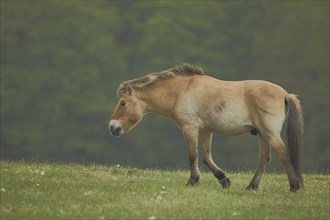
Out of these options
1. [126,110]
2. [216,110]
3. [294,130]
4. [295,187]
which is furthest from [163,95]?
[295,187]

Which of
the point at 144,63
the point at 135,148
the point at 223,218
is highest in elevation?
the point at 223,218

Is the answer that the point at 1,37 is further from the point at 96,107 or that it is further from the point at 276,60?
the point at 276,60

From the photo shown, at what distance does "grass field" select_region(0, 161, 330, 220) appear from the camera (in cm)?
1305

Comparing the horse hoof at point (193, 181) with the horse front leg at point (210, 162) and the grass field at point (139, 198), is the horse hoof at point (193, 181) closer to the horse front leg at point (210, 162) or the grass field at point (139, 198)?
the grass field at point (139, 198)

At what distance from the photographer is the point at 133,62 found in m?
53.7

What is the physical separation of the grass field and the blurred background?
2896 cm

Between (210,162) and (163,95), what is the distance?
4.78 ft

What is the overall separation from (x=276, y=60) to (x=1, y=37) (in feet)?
49.8

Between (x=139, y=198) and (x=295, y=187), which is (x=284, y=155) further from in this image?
(x=139, y=198)

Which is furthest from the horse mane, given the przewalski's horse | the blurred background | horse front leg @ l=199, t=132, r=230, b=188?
the blurred background

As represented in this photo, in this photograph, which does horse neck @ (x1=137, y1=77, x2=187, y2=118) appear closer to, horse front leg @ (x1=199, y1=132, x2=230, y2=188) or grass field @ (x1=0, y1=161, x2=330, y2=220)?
horse front leg @ (x1=199, y1=132, x2=230, y2=188)

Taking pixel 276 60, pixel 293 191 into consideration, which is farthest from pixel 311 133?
pixel 293 191

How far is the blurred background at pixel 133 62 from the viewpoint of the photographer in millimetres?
47000

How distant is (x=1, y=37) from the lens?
5131cm
